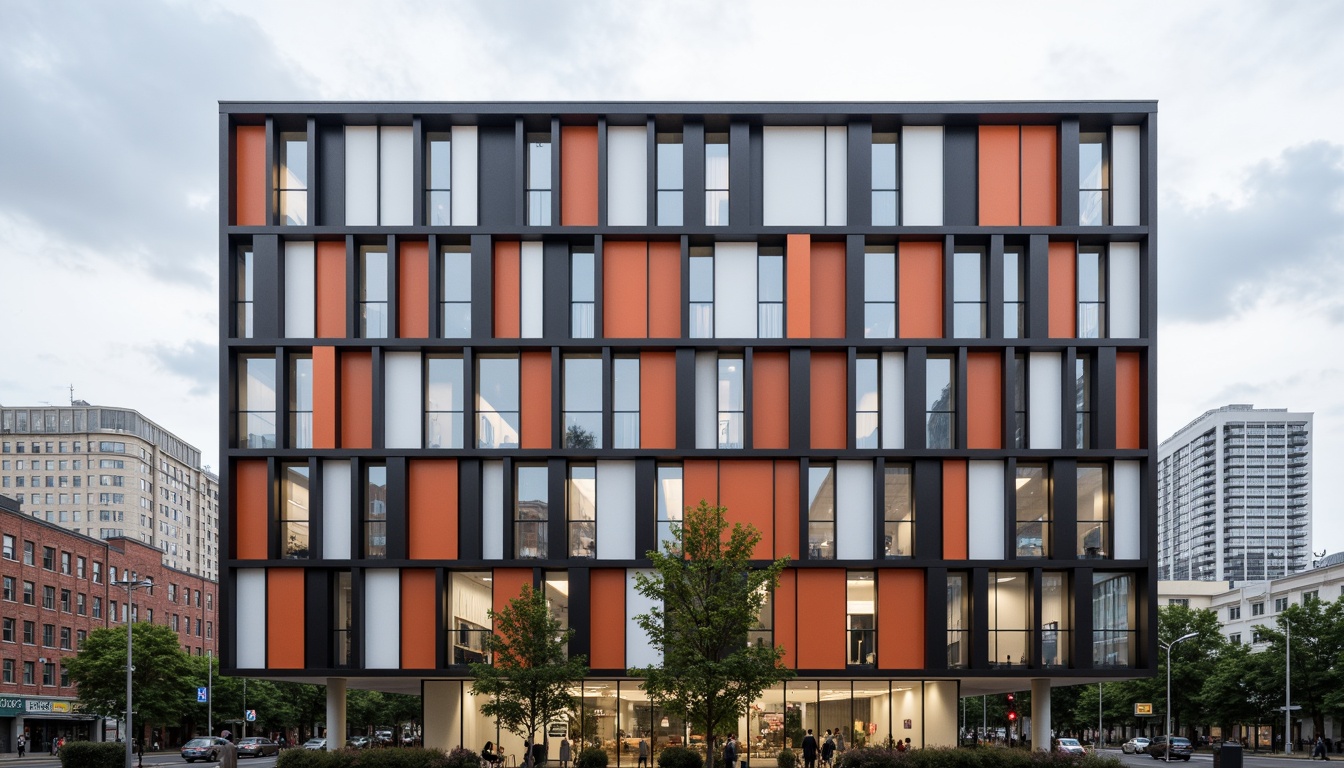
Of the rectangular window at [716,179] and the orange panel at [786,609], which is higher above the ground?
the rectangular window at [716,179]

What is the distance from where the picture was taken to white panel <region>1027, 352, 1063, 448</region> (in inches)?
1396

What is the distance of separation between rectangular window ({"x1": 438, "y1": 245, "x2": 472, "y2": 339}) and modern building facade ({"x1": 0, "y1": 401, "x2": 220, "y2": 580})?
121m

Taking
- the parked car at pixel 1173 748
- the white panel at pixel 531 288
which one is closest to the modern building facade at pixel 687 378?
the white panel at pixel 531 288

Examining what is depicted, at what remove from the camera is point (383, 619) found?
3453 centimetres

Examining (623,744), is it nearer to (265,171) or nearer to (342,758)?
(342,758)

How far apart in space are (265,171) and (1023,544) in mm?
30507

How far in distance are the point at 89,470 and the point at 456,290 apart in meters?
135

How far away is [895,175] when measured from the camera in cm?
3675

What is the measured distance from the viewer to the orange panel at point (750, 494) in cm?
3488

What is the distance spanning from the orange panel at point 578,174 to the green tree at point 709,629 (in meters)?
12.1

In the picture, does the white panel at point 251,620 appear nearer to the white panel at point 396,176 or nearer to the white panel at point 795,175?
the white panel at point 396,176

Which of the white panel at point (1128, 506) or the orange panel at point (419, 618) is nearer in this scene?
the orange panel at point (419, 618)

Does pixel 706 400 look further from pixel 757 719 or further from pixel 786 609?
pixel 757 719

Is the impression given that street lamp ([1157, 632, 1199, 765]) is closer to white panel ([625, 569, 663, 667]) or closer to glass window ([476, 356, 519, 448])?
white panel ([625, 569, 663, 667])
